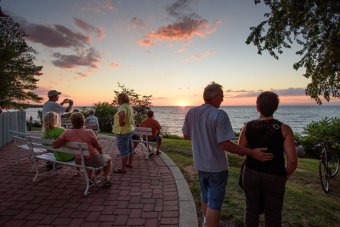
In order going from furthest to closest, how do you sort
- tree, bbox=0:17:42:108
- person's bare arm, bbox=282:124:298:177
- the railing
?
tree, bbox=0:17:42:108 → the railing → person's bare arm, bbox=282:124:298:177

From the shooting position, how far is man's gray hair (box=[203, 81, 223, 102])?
11.7 ft

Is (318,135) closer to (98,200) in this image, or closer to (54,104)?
(54,104)

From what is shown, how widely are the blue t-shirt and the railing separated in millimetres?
9691

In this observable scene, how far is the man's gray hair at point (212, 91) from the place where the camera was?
3.58 meters

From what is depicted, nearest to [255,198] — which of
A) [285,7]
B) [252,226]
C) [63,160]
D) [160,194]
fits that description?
[252,226]

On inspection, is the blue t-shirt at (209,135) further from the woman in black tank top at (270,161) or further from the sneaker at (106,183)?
the sneaker at (106,183)

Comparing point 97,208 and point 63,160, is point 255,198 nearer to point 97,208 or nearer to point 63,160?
point 97,208

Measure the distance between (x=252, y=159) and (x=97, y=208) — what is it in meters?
2.86

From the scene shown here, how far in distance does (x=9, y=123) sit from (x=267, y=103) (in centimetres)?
1137

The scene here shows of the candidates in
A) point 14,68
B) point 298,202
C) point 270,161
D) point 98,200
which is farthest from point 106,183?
point 14,68

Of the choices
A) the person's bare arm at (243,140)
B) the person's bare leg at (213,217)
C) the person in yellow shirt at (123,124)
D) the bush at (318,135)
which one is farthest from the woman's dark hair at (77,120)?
the bush at (318,135)

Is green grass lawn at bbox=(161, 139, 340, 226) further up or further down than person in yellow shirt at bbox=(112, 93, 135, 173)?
further down

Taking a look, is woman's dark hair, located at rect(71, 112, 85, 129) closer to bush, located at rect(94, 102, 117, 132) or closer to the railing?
the railing

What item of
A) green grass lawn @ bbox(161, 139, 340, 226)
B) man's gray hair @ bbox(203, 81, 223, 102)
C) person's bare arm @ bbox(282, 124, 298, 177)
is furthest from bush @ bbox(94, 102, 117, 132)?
person's bare arm @ bbox(282, 124, 298, 177)
